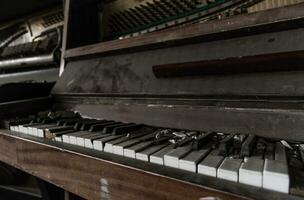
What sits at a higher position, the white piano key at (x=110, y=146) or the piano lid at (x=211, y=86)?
the piano lid at (x=211, y=86)

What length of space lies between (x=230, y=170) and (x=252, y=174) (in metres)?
0.04

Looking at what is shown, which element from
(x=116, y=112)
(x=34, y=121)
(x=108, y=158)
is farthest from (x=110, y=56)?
(x=108, y=158)

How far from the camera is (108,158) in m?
0.72

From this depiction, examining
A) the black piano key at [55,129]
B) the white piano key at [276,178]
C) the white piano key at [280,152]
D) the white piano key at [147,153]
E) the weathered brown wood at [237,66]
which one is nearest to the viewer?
the white piano key at [276,178]

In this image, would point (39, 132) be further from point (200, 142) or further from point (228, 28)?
point (228, 28)

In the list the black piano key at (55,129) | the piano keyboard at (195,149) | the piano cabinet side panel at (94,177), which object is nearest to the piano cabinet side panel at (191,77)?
the piano keyboard at (195,149)

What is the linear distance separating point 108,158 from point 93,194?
0.42ft

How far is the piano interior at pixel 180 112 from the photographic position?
573 mm

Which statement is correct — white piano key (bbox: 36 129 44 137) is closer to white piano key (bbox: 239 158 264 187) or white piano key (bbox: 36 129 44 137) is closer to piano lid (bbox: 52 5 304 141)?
piano lid (bbox: 52 5 304 141)

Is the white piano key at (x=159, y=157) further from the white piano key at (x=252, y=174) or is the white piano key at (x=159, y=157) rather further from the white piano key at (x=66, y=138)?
the white piano key at (x=66, y=138)

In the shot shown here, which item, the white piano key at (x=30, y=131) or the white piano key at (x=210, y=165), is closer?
the white piano key at (x=210, y=165)

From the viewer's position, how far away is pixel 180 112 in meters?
0.99

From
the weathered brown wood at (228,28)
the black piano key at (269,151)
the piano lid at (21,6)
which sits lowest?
the black piano key at (269,151)

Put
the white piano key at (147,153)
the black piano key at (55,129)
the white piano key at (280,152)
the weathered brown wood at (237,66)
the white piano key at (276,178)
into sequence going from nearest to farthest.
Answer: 1. the white piano key at (276,178)
2. the white piano key at (280,152)
3. the white piano key at (147,153)
4. the weathered brown wood at (237,66)
5. the black piano key at (55,129)
